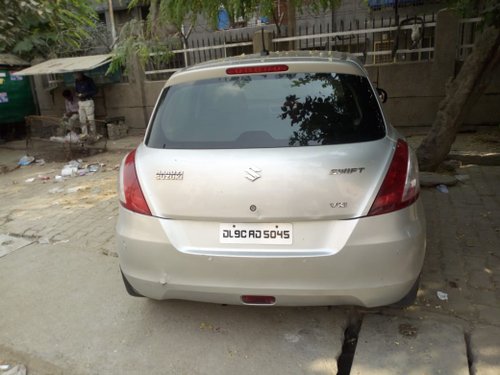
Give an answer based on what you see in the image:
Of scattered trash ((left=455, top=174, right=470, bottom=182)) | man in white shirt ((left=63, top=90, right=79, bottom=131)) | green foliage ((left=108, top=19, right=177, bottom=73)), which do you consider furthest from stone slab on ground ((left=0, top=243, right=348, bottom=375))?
man in white shirt ((left=63, top=90, right=79, bottom=131))

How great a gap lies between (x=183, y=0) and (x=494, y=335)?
20.6ft

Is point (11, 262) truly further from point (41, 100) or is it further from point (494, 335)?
point (41, 100)

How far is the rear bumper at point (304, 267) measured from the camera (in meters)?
2.33

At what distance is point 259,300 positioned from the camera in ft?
8.33

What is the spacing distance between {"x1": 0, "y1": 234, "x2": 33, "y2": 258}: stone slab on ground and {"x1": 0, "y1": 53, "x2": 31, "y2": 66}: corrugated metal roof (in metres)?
8.59

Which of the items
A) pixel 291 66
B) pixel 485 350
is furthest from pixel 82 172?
pixel 485 350

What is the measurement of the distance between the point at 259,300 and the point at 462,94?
14.0ft

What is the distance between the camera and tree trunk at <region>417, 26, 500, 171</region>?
5.08m

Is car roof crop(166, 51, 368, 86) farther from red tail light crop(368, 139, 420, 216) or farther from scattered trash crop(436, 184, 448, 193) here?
scattered trash crop(436, 184, 448, 193)

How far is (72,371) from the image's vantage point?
105 inches

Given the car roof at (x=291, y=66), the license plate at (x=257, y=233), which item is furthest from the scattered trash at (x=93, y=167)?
the license plate at (x=257, y=233)

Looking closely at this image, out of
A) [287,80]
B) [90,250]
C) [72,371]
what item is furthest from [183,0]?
[72,371]

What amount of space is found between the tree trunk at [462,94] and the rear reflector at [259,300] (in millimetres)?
4149

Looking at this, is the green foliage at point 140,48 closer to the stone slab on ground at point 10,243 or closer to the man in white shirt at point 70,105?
the man in white shirt at point 70,105
